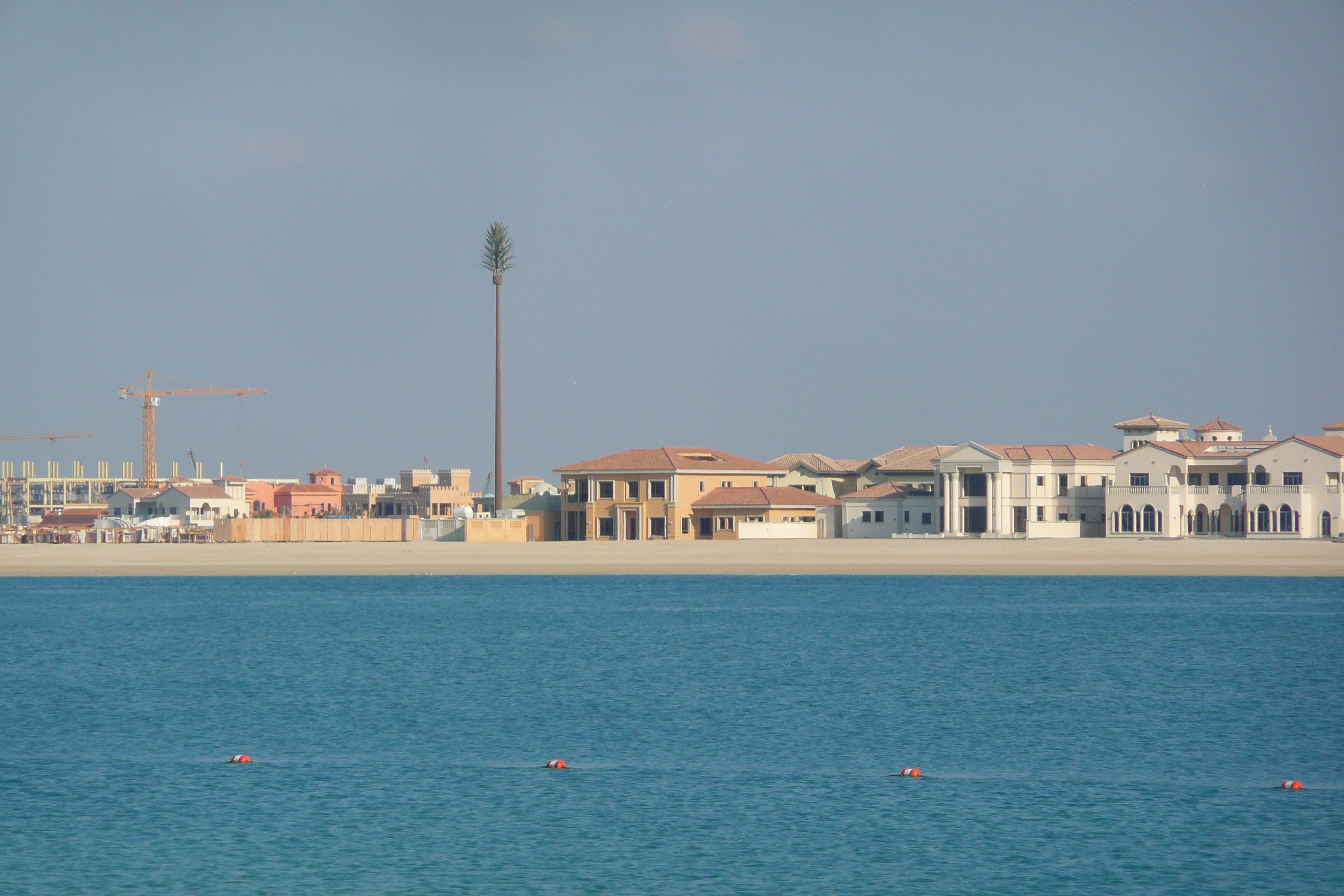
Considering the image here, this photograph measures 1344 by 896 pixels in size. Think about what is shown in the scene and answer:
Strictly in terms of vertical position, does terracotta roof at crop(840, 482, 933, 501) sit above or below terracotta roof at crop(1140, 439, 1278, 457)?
below

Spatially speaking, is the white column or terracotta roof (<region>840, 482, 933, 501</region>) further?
terracotta roof (<region>840, 482, 933, 501</region>)

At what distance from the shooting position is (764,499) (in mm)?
110000

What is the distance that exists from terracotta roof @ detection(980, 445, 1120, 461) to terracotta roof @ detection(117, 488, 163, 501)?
85041 mm

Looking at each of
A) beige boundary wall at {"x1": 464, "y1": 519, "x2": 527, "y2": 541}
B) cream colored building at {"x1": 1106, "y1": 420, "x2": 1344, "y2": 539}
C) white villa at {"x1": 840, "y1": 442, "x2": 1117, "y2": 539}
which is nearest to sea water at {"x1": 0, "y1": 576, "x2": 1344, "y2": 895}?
cream colored building at {"x1": 1106, "y1": 420, "x2": 1344, "y2": 539}

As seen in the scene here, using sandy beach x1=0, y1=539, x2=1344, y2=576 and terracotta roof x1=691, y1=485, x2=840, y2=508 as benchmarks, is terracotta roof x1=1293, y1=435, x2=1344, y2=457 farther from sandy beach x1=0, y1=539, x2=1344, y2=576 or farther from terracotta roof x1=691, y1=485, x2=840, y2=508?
terracotta roof x1=691, y1=485, x2=840, y2=508

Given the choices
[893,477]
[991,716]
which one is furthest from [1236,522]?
[991,716]

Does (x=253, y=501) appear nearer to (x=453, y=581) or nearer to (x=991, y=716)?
(x=453, y=581)

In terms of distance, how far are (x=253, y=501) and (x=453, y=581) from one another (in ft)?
272

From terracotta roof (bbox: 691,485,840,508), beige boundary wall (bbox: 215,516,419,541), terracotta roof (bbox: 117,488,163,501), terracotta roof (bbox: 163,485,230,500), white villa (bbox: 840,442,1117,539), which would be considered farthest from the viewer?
terracotta roof (bbox: 117,488,163,501)

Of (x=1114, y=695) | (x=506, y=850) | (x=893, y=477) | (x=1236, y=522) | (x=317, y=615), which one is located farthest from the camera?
(x=893, y=477)

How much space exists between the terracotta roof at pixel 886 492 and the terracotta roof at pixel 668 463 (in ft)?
27.0

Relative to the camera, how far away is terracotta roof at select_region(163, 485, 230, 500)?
14675cm

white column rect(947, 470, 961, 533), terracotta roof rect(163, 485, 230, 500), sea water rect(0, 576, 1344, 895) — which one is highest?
terracotta roof rect(163, 485, 230, 500)

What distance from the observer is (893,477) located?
123 metres
